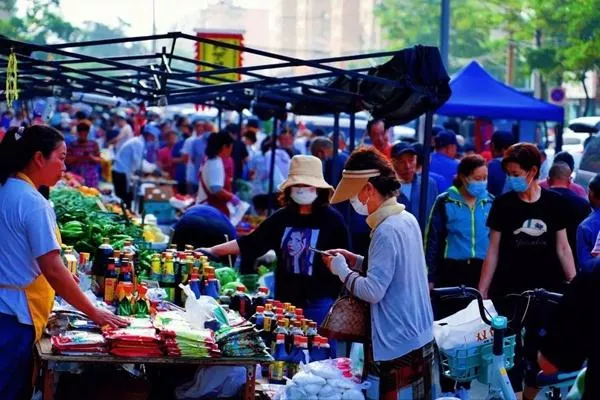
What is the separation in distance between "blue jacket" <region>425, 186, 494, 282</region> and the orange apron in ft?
14.6

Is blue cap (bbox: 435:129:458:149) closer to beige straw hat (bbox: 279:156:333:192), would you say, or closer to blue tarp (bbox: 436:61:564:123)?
blue tarp (bbox: 436:61:564:123)

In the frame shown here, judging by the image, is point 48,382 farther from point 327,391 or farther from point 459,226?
point 459,226

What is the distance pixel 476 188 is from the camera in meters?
10.5

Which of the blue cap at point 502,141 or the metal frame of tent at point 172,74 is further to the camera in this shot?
the blue cap at point 502,141

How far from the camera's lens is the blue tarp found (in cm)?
1992

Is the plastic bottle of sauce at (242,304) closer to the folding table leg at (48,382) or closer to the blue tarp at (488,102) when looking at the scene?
the folding table leg at (48,382)

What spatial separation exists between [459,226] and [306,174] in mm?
2014

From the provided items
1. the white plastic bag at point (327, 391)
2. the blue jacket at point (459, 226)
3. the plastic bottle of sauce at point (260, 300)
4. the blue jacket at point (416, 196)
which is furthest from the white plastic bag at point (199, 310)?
the blue jacket at point (416, 196)

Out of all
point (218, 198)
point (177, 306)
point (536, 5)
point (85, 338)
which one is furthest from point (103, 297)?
point (536, 5)

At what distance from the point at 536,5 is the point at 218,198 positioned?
28.3 m

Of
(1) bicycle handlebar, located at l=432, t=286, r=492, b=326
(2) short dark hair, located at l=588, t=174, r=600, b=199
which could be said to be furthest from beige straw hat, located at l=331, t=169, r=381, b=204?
(2) short dark hair, located at l=588, t=174, r=600, b=199

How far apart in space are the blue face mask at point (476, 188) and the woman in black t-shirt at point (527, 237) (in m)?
1.04

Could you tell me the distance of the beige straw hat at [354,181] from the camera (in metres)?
7.06

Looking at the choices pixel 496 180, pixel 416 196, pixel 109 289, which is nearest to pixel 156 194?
pixel 496 180
